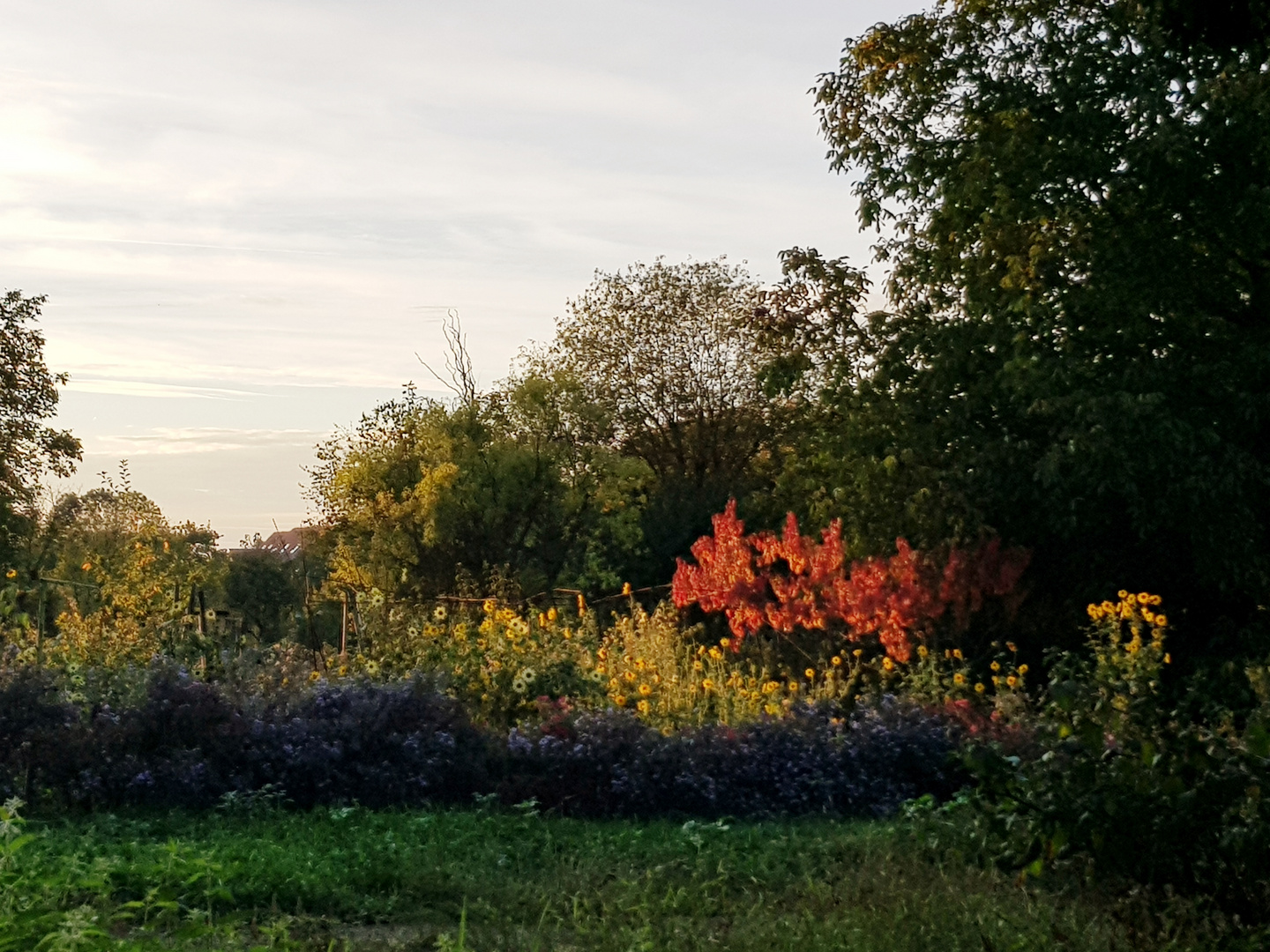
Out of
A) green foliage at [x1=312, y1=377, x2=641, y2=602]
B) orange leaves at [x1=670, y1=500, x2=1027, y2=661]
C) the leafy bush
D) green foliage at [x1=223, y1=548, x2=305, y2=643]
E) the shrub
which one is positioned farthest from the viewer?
green foliage at [x1=223, y1=548, x2=305, y2=643]

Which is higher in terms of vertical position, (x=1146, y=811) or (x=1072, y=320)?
(x=1072, y=320)

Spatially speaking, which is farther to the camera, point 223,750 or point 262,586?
point 262,586

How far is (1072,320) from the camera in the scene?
43.7ft

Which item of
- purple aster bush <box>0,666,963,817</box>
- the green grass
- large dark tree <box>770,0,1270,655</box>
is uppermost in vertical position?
large dark tree <box>770,0,1270,655</box>

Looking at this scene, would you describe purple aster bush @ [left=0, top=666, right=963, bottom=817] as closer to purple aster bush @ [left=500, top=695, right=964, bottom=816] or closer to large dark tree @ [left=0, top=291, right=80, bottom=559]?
purple aster bush @ [left=500, top=695, right=964, bottom=816]

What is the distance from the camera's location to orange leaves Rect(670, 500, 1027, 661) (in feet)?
37.3

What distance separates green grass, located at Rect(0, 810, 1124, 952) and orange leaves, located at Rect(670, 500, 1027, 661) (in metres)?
4.85

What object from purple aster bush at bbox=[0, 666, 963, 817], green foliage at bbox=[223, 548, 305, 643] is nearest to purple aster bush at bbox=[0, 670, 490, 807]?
purple aster bush at bbox=[0, 666, 963, 817]

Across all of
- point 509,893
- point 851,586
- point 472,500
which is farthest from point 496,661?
point 472,500

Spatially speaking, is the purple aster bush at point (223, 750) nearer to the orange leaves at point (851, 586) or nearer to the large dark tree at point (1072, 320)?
the orange leaves at point (851, 586)

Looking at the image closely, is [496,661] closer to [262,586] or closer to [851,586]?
[851,586]

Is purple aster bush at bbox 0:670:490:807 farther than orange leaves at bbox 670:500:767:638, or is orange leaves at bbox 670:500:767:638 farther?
orange leaves at bbox 670:500:767:638

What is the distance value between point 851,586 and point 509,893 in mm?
6617

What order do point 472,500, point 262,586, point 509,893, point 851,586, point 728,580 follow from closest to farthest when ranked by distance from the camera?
point 509,893 < point 851,586 < point 728,580 < point 472,500 < point 262,586
